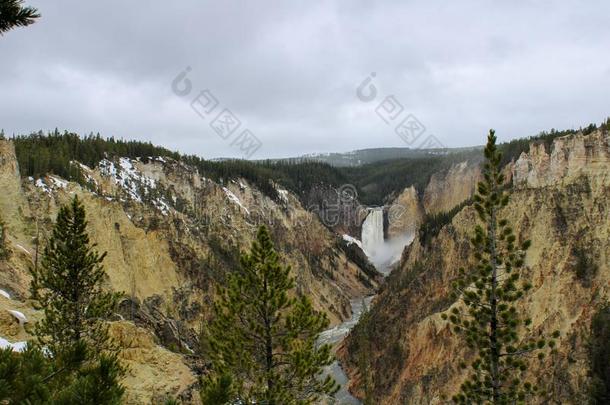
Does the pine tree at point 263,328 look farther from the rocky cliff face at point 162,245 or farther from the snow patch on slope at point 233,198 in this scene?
the snow patch on slope at point 233,198

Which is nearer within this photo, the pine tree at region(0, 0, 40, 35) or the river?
the pine tree at region(0, 0, 40, 35)

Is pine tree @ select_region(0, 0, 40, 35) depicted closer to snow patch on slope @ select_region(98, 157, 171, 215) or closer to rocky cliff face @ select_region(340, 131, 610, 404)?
rocky cliff face @ select_region(340, 131, 610, 404)

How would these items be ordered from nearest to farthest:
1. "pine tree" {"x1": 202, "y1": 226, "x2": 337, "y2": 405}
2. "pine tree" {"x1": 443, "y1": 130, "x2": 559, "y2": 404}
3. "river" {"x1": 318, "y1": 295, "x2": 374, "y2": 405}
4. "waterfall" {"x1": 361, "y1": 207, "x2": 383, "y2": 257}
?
"pine tree" {"x1": 443, "y1": 130, "x2": 559, "y2": 404}
"pine tree" {"x1": 202, "y1": 226, "x2": 337, "y2": 405}
"river" {"x1": 318, "y1": 295, "x2": 374, "y2": 405}
"waterfall" {"x1": 361, "y1": 207, "x2": 383, "y2": 257}

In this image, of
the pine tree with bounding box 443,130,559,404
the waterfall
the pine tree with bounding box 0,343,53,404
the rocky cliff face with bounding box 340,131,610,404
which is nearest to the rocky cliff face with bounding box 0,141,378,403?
the pine tree with bounding box 443,130,559,404

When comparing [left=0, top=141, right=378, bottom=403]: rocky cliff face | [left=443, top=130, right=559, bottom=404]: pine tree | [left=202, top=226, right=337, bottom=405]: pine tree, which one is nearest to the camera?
[left=443, top=130, right=559, bottom=404]: pine tree

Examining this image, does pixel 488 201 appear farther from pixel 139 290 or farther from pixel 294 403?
pixel 139 290

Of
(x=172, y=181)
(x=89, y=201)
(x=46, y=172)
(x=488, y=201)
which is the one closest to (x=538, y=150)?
(x=488, y=201)

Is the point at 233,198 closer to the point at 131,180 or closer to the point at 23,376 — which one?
the point at 131,180
